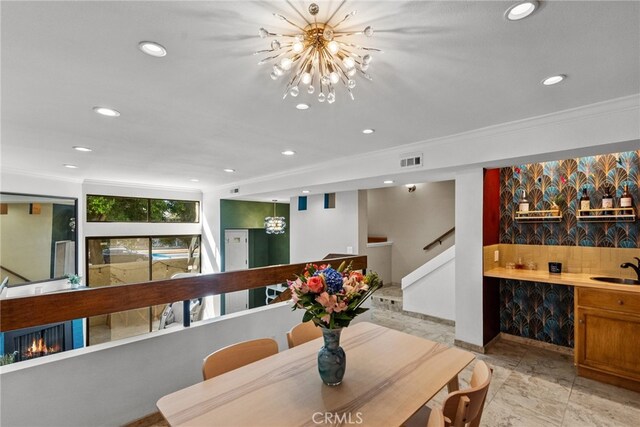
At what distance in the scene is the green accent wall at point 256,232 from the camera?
7629 mm

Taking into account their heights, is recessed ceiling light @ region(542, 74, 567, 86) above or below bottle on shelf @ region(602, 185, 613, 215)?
above

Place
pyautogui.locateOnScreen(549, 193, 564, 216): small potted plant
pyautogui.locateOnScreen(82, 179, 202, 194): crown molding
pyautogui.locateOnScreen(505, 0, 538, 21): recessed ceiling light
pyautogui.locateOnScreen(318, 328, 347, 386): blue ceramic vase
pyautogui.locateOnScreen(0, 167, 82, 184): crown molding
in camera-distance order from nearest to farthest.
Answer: pyautogui.locateOnScreen(505, 0, 538, 21): recessed ceiling light → pyautogui.locateOnScreen(318, 328, 347, 386): blue ceramic vase → pyautogui.locateOnScreen(549, 193, 564, 216): small potted plant → pyautogui.locateOnScreen(0, 167, 82, 184): crown molding → pyautogui.locateOnScreen(82, 179, 202, 194): crown molding

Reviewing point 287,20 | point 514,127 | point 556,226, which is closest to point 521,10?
point 287,20

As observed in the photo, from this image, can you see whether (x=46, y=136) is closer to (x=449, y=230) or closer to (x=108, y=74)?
(x=108, y=74)

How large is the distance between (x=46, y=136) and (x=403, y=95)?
3.84 meters

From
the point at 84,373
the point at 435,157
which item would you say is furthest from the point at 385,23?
the point at 84,373

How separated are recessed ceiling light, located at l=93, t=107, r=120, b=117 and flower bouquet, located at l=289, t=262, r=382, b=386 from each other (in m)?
2.43

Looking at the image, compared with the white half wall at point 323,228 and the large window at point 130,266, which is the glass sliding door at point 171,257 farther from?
the white half wall at point 323,228

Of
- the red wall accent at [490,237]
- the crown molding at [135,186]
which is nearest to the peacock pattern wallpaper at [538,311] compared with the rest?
the red wall accent at [490,237]

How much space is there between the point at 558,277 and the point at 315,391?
135 inches

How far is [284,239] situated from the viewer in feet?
28.5

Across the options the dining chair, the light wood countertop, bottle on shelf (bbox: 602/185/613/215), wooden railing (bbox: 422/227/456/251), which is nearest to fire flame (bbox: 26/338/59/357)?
the dining chair

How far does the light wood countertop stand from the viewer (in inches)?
117

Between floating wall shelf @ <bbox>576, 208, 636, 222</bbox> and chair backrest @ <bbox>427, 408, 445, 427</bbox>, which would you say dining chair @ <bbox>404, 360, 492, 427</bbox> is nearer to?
chair backrest @ <bbox>427, 408, 445, 427</bbox>
